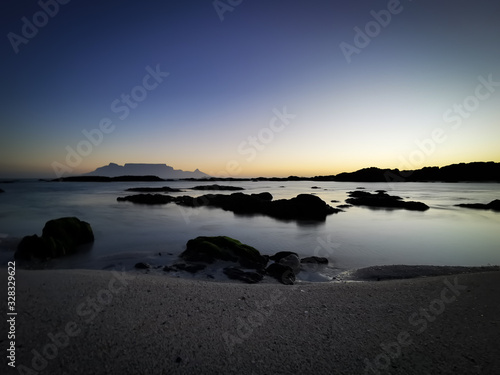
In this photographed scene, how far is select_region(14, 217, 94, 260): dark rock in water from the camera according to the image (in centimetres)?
965

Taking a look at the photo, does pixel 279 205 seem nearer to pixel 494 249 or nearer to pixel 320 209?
pixel 320 209

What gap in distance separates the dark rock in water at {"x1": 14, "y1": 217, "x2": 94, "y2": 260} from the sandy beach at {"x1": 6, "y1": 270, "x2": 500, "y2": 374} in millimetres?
4662

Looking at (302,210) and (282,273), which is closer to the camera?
(282,273)

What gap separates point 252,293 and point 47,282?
16.9 feet

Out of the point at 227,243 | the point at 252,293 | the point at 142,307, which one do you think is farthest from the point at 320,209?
the point at 142,307

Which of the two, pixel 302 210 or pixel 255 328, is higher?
pixel 255 328

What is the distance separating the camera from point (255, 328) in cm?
426

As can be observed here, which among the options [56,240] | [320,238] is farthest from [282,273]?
[56,240]

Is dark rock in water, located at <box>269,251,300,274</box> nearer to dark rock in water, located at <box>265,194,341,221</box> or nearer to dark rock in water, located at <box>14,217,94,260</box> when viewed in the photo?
dark rock in water, located at <box>14,217,94,260</box>

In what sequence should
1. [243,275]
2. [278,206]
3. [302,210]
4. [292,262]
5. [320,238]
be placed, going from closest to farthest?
[243,275]
[292,262]
[320,238]
[302,210]
[278,206]

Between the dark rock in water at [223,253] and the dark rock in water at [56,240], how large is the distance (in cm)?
536

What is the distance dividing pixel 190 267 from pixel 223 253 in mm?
1425

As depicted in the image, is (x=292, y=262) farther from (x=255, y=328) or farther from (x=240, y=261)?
(x=255, y=328)

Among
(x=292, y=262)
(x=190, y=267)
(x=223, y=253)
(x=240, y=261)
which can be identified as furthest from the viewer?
(x=223, y=253)
